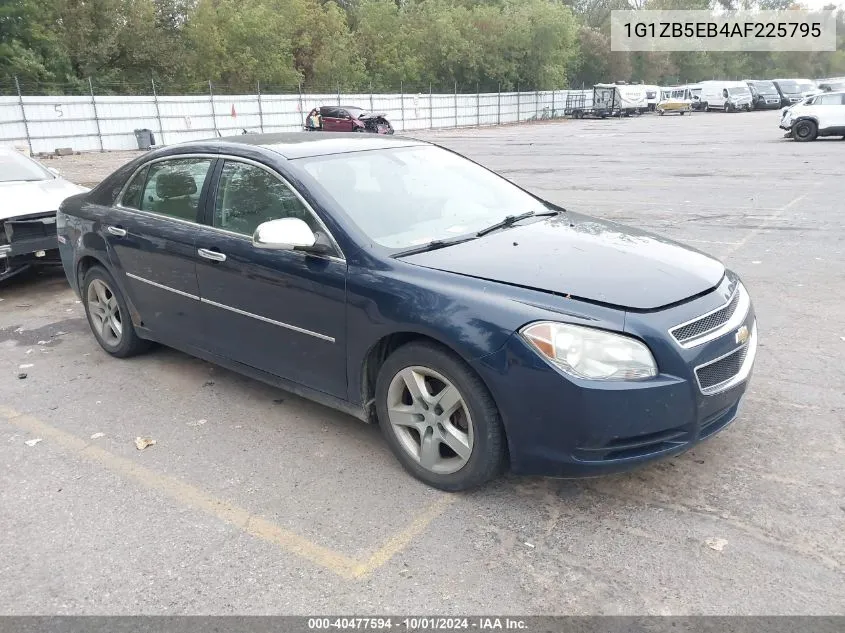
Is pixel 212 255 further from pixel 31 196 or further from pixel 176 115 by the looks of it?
pixel 176 115

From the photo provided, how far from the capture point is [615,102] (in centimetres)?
5097

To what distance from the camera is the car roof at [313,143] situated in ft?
13.8

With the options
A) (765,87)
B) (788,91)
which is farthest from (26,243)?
(788,91)

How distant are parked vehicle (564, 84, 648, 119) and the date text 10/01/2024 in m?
52.7

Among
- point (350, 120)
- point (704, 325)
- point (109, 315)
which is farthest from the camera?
point (350, 120)

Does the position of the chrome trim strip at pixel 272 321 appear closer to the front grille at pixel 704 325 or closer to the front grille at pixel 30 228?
the front grille at pixel 704 325

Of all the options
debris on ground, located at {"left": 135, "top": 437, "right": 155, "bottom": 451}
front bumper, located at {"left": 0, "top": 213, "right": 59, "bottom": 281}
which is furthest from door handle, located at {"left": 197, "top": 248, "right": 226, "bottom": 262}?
front bumper, located at {"left": 0, "top": 213, "right": 59, "bottom": 281}

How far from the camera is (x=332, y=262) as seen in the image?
11.9 ft

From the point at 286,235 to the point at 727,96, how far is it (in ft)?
176

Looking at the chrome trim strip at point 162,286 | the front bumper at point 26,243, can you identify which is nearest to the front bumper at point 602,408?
the chrome trim strip at point 162,286

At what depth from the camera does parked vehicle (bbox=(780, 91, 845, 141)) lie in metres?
22.6

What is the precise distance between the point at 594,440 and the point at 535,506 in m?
0.54

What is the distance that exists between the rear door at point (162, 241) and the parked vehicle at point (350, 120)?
27.7 m

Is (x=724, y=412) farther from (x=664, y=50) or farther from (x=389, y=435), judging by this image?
(x=664, y=50)
